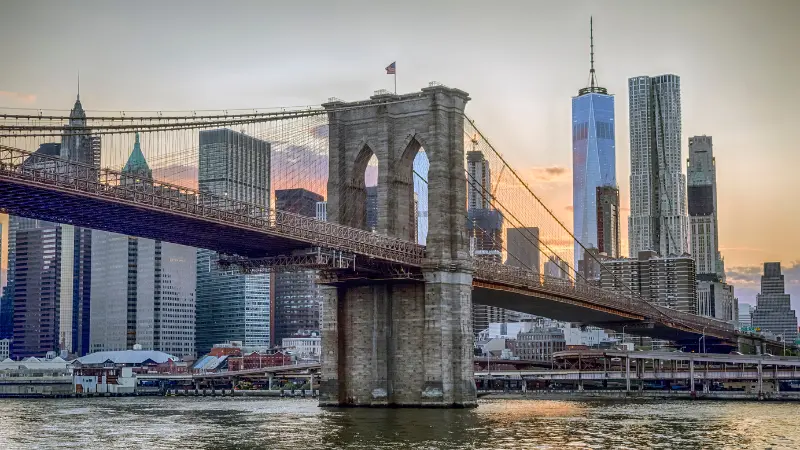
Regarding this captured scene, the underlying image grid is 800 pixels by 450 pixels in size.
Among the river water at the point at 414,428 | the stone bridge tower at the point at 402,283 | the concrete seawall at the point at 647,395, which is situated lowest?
the concrete seawall at the point at 647,395

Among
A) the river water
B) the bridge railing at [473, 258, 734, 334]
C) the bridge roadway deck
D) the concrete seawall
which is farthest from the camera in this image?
the concrete seawall

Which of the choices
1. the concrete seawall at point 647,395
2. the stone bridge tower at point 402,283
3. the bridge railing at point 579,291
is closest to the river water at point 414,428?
the stone bridge tower at point 402,283

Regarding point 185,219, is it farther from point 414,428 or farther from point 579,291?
point 579,291

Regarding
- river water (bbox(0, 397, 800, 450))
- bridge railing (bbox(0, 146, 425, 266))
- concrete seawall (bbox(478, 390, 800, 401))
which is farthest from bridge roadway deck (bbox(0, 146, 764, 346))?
concrete seawall (bbox(478, 390, 800, 401))

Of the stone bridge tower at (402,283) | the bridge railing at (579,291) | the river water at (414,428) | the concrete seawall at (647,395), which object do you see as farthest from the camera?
the concrete seawall at (647,395)

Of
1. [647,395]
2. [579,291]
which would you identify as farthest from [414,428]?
[647,395]

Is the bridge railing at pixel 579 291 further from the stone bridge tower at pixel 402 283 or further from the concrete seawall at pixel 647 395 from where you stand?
the concrete seawall at pixel 647 395

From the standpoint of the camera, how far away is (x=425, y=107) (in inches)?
3447

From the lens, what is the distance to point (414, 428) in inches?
2692

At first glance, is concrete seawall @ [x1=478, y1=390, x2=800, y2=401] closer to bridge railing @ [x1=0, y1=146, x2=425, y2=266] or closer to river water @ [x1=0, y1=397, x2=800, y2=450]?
river water @ [x1=0, y1=397, x2=800, y2=450]

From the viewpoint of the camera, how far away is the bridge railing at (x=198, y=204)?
6283 cm

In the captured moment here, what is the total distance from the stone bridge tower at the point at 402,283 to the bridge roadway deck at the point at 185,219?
10.3ft

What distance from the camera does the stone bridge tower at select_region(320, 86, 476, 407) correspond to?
3383 inches

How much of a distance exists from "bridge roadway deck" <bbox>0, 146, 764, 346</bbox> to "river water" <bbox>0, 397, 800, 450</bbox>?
10793 mm
